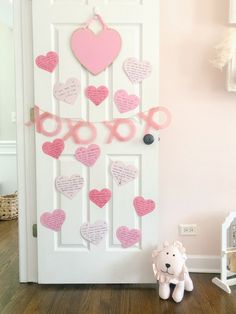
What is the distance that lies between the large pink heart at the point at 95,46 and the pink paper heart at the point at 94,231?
98 centimetres

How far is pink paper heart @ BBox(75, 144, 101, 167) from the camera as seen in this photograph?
211 centimetres

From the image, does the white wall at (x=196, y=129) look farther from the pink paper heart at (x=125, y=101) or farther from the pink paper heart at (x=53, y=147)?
the pink paper heart at (x=53, y=147)

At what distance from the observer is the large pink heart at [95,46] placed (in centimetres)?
203

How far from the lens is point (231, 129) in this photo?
2.27 meters

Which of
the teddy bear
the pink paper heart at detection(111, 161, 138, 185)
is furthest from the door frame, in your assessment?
the teddy bear

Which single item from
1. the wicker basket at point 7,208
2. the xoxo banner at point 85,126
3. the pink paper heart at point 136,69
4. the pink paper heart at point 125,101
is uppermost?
the pink paper heart at point 136,69

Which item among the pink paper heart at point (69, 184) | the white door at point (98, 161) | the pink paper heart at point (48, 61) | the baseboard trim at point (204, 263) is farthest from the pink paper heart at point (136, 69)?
the baseboard trim at point (204, 263)

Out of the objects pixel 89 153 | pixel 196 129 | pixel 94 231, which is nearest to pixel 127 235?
pixel 94 231

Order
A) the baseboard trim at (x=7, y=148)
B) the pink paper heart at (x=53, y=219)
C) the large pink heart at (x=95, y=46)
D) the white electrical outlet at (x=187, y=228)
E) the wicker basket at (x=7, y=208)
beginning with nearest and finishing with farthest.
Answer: the large pink heart at (x=95, y=46)
the pink paper heart at (x=53, y=219)
the white electrical outlet at (x=187, y=228)
the wicker basket at (x=7, y=208)
the baseboard trim at (x=7, y=148)

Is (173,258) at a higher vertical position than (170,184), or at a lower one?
lower

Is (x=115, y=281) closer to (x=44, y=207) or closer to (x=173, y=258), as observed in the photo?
(x=173, y=258)

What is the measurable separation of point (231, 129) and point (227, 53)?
493 mm

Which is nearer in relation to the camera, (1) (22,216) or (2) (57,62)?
(2) (57,62)

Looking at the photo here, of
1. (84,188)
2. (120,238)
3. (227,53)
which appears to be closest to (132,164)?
(84,188)
